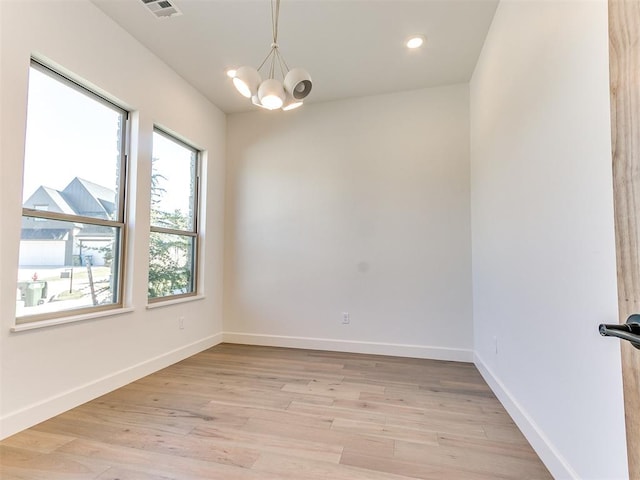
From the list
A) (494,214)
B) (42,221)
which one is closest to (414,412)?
(494,214)

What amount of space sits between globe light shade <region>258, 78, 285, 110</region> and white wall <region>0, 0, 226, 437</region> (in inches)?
58.9

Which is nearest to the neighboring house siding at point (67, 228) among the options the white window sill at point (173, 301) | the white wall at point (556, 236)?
→ the white window sill at point (173, 301)

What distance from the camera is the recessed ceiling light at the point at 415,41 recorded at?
270 cm

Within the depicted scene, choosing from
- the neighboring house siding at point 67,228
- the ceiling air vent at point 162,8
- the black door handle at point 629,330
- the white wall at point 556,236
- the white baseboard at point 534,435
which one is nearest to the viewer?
the black door handle at point 629,330

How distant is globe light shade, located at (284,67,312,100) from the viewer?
181cm

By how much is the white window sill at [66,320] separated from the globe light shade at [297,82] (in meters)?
2.15

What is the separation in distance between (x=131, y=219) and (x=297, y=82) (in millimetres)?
1937

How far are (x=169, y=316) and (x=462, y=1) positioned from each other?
147 inches

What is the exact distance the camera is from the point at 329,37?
2.71 metres

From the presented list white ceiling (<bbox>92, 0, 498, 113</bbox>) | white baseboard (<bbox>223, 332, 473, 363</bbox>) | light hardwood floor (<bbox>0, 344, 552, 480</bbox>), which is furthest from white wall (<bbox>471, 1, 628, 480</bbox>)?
white baseboard (<bbox>223, 332, 473, 363</bbox>)

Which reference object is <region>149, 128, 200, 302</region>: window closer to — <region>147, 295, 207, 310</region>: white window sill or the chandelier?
<region>147, 295, 207, 310</region>: white window sill

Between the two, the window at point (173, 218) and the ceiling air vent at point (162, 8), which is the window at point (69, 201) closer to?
the window at point (173, 218)

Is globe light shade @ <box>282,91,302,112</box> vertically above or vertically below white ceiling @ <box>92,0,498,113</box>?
below

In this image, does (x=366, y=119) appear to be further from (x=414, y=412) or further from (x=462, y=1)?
(x=414, y=412)
